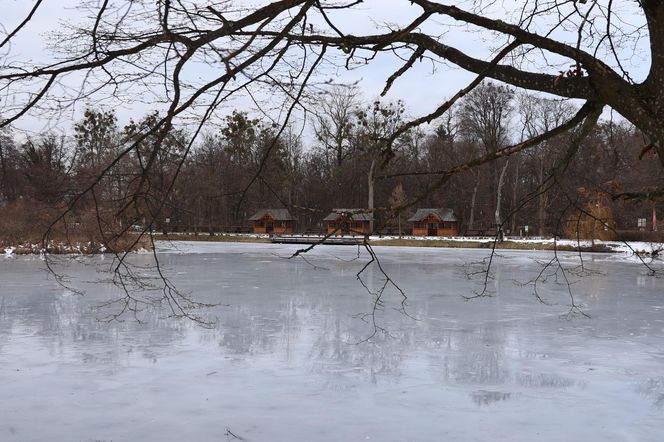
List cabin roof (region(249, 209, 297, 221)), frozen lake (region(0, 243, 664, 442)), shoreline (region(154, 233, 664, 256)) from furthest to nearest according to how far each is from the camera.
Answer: cabin roof (region(249, 209, 297, 221)), shoreline (region(154, 233, 664, 256)), frozen lake (region(0, 243, 664, 442))

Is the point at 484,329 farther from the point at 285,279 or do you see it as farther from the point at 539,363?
the point at 285,279

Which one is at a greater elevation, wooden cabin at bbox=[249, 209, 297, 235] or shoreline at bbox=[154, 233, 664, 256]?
wooden cabin at bbox=[249, 209, 297, 235]

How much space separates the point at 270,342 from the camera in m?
8.33

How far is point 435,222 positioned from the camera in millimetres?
43500

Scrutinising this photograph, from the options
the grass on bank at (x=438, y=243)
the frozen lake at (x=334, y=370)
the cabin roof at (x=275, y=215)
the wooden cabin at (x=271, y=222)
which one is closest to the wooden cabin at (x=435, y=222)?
the grass on bank at (x=438, y=243)

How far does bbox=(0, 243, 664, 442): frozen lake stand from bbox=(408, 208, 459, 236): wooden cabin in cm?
3031

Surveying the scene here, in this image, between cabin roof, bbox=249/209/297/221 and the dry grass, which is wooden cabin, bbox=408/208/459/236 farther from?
cabin roof, bbox=249/209/297/221

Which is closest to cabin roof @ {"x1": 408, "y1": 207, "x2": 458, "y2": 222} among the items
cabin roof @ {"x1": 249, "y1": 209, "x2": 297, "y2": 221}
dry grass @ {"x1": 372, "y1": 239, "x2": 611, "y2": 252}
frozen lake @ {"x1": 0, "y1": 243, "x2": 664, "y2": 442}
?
dry grass @ {"x1": 372, "y1": 239, "x2": 611, "y2": 252}

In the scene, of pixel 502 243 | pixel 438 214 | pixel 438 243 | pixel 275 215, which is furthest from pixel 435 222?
pixel 502 243

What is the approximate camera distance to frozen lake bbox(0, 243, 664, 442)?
519 cm

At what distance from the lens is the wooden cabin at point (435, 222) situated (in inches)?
1697

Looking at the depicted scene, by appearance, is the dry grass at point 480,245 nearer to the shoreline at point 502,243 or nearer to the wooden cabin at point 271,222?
the shoreline at point 502,243

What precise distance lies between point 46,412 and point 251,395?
5.50 ft

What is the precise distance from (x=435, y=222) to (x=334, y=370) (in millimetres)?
37178
